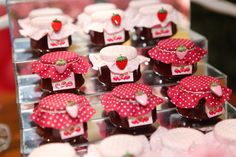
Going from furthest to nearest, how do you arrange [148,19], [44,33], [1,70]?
[1,70], [148,19], [44,33]

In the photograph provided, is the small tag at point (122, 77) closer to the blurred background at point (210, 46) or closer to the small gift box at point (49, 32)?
the small gift box at point (49, 32)

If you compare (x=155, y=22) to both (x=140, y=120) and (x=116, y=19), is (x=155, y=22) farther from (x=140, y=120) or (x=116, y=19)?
(x=140, y=120)

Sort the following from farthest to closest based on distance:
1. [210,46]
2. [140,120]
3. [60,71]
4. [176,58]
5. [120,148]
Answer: [210,46]
[176,58]
[60,71]
[140,120]
[120,148]

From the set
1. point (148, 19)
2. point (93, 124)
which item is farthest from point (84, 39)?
point (93, 124)

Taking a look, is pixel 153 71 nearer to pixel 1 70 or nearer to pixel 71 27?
pixel 71 27

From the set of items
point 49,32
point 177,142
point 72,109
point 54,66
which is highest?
point 49,32

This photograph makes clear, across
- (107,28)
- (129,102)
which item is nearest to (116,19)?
(107,28)
